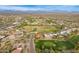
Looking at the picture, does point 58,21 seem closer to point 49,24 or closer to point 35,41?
point 49,24

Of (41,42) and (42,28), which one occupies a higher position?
(42,28)

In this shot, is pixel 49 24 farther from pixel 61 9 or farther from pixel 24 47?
pixel 24 47

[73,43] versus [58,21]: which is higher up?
[58,21]
